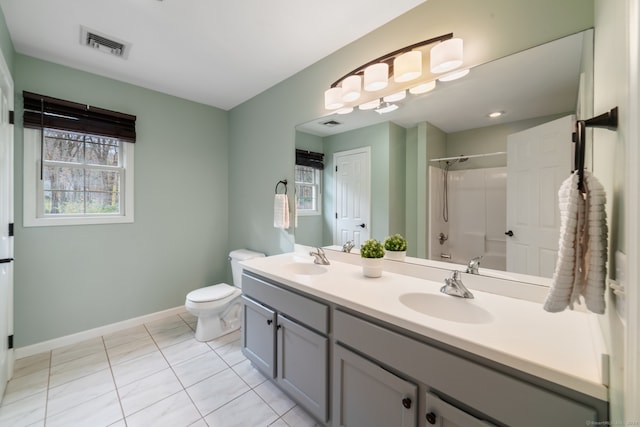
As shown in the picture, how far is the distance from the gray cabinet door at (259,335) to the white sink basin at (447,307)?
34.3 inches

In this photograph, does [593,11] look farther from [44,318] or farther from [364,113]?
[44,318]

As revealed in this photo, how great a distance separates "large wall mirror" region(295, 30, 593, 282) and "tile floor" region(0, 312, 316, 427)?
1.26 m

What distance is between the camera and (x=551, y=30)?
3.66ft

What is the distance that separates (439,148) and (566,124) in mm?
536

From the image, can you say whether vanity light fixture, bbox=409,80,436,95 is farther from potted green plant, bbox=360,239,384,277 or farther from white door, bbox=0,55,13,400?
white door, bbox=0,55,13,400

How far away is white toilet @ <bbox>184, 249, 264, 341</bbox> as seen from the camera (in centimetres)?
224

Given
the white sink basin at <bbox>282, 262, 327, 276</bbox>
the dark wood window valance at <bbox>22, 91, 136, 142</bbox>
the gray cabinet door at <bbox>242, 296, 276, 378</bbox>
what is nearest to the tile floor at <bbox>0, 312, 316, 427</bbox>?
the gray cabinet door at <bbox>242, 296, 276, 378</bbox>

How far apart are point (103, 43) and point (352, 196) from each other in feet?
7.12

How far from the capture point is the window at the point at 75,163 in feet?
6.73

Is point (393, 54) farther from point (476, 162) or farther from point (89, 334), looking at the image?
point (89, 334)

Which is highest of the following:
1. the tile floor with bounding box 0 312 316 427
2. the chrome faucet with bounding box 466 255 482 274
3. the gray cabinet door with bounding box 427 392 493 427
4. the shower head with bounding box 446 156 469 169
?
the shower head with bounding box 446 156 469 169

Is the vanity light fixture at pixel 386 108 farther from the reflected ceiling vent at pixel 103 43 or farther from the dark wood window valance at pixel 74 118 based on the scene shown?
the dark wood window valance at pixel 74 118

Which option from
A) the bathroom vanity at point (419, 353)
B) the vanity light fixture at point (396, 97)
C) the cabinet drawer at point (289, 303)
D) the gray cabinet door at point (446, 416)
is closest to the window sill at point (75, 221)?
the cabinet drawer at point (289, 303)

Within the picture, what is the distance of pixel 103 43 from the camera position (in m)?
1.88
